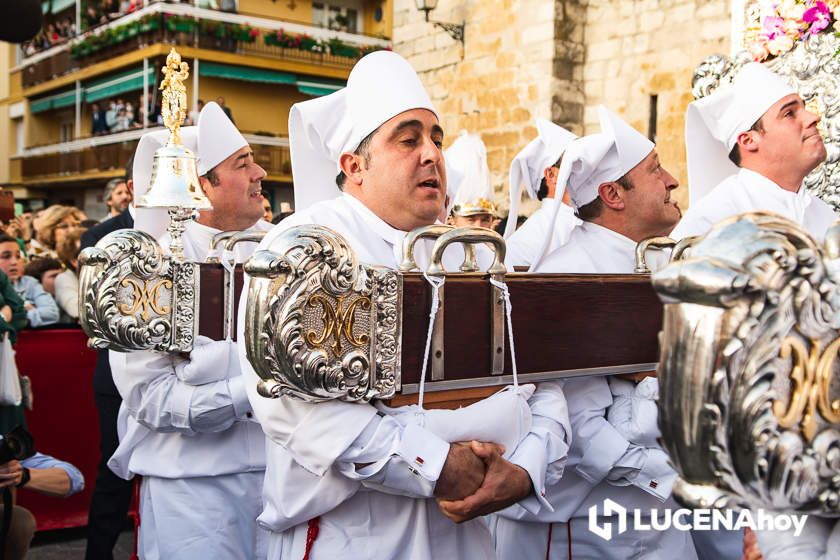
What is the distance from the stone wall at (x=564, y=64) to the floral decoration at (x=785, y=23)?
5092mm

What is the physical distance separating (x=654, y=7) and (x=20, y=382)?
8349mm

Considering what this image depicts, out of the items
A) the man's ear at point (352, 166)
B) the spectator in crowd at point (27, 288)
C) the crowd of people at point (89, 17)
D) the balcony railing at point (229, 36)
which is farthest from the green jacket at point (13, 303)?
the balcony railing at point (229, 36)

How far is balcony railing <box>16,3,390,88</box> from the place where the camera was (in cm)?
2509

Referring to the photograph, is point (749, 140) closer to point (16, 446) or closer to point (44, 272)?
point (16, 446)

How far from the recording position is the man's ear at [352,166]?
2.42m

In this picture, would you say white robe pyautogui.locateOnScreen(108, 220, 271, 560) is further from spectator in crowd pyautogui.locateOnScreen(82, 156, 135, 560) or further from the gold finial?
spectator in crowd pyautogui.locateOnScreen(82, 156, 135, 560)

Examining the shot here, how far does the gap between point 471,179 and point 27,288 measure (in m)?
3.30

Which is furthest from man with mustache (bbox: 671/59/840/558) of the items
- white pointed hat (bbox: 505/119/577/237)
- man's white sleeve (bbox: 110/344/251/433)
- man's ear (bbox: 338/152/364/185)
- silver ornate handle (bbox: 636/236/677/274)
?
Result: man's white sleeve (bbox: 110/344/251/433)

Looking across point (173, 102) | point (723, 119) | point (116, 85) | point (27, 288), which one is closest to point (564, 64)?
point (27, 288)

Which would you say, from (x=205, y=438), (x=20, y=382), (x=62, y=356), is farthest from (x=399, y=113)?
(x=62, y=356)

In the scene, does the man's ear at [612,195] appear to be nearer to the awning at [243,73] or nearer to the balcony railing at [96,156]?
the balcony railing at [96,156]

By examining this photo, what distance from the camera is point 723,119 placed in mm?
3611

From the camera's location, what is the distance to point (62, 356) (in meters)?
6.03

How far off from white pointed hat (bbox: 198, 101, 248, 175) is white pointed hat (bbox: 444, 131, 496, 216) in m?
2.73
